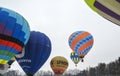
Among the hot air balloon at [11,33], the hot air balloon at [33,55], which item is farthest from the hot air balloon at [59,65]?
the hot air balloon at [11,33]

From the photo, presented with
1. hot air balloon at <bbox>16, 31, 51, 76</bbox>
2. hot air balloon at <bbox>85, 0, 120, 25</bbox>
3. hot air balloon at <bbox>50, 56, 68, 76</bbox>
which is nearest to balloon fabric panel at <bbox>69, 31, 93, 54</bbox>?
hot air balloon at <bbox>50, 56, 68, 76</bbox>

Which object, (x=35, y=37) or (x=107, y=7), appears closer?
(x=107, y=7)

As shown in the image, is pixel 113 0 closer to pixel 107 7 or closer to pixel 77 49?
pixel 107 7

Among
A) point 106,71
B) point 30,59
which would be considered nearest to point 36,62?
point 30,59

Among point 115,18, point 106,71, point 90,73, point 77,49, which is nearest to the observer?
point 115,18

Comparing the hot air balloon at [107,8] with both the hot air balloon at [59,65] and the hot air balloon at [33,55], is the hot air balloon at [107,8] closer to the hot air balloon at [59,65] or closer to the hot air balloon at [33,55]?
the hot air balloon at [33,55]

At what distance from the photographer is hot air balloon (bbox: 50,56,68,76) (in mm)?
40281

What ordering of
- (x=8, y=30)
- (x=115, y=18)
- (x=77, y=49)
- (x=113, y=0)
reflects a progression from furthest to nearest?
(x=77, y=49)
(x=8, y=30)
(x=115, y=18)
(x=113, y=0)

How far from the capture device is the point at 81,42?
3503 cm

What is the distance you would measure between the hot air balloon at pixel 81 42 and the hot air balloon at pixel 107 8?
15.3m

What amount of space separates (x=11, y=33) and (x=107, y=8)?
8.22 m

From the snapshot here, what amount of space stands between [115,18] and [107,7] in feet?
2.37

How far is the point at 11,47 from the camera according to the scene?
2464 cm

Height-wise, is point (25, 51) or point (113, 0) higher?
point (113, 0)
